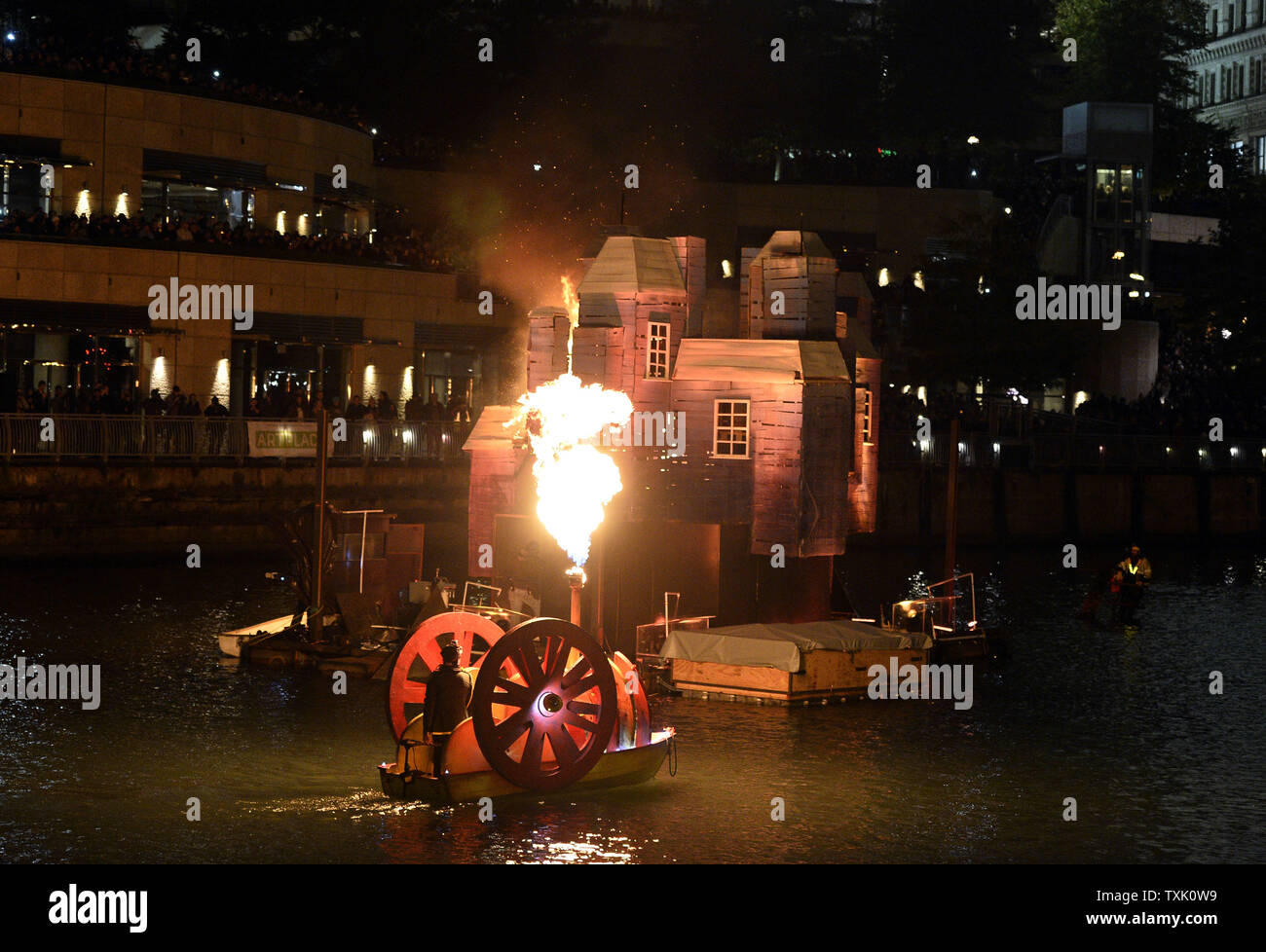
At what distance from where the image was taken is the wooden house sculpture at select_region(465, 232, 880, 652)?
132ft

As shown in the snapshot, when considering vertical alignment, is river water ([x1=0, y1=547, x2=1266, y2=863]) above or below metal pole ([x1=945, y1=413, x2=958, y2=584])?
below

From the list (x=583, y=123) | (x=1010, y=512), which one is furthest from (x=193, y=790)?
(x=583, y=123)

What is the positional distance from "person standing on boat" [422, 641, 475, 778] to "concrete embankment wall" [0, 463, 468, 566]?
2919 cm

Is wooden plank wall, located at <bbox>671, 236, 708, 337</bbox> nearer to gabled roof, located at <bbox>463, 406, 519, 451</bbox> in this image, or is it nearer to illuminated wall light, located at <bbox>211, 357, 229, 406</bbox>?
gabled roof, located at <bbox>463, 406, 519, 451</bbox>

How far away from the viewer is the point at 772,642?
118ft

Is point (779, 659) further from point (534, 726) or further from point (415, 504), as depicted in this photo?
point (415, 504)

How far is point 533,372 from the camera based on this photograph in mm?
41938

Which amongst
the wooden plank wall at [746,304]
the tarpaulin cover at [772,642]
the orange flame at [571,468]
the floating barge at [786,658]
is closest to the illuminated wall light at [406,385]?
the wooden plank wall at [746,304]

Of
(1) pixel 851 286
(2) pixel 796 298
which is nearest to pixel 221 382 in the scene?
(1) pixel 851 286

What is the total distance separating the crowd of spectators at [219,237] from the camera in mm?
62812

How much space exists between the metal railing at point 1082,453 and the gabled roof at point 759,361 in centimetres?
3222

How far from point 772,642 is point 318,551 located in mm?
11459

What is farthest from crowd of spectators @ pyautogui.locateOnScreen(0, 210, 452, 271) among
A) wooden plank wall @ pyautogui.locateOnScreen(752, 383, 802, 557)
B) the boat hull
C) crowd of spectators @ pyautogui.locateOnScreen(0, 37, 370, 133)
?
the boat hull
